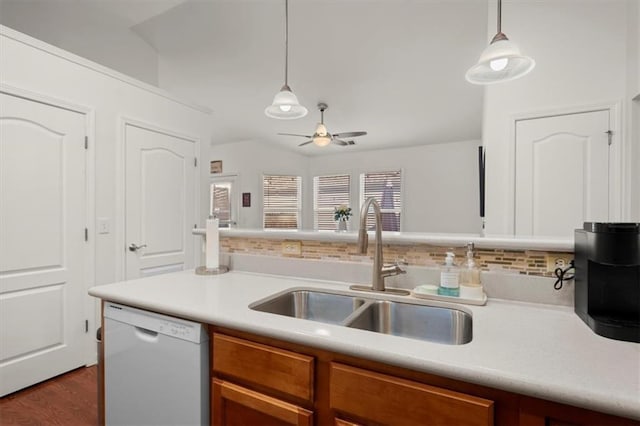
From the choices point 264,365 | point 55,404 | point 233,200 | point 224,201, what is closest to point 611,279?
point 264,365

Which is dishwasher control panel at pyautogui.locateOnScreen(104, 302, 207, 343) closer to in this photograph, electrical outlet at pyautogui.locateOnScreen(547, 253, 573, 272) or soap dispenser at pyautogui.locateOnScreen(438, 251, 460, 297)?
soap dispenser at pyautogui.locateOnScreen(438, 251, 460, 297)

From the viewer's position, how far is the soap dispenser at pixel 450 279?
120 cm

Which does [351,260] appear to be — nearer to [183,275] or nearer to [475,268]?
[475,268]

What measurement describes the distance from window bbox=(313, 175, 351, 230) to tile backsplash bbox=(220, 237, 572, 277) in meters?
4.74

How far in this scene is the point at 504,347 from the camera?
82 centimetres

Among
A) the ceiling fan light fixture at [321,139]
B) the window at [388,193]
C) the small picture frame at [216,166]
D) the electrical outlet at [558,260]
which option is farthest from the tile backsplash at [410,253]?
the small picture frame at [216,166]

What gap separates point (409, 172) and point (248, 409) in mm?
5397

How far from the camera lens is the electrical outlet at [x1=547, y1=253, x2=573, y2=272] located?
1.13 meters

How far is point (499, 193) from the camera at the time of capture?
8.73 ft

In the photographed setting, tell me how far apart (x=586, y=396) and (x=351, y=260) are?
96 cm

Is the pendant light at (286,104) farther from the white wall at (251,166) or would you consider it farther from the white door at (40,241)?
the white wall at (251,166)

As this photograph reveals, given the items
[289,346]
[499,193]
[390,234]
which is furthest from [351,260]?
[499,193]

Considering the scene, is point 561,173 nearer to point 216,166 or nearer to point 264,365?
point 264,365

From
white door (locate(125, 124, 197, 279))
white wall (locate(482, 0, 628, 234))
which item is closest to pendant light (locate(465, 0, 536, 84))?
white wall (locate(482, 0, 628, 234))
